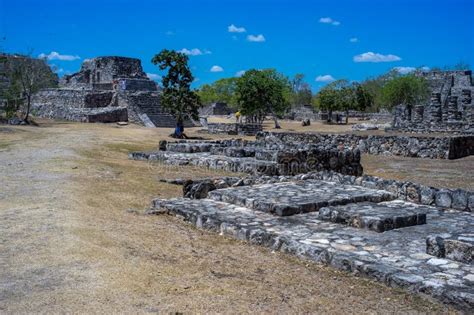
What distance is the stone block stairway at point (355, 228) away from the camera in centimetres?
487

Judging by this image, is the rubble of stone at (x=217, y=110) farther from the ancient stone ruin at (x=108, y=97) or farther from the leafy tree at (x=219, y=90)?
the leafy tree at (x=219, y=90)

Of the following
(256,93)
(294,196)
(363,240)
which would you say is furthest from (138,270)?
(256,93)

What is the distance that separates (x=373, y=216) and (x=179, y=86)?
21.5 m

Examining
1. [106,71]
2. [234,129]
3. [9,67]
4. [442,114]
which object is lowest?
[234,129]

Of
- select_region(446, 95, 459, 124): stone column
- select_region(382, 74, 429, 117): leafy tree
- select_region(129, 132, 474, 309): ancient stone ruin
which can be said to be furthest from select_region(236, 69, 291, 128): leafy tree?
select_region(129, 132, 474, 309): ancient stone ruin

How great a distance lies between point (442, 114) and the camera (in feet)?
114

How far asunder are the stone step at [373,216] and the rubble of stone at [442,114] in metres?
21.0

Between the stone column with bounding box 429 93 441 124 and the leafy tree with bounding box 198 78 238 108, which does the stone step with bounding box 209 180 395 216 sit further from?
the leafy tree with bounding box 198 78 238 108

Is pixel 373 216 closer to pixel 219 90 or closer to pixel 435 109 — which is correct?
pixel 435 109

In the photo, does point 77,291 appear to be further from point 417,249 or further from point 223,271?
point 417,249

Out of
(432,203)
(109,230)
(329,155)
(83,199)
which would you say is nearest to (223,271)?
(109,230)

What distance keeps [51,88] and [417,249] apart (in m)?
38.0

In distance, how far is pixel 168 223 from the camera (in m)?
7.24

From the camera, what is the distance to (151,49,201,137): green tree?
26.5m
